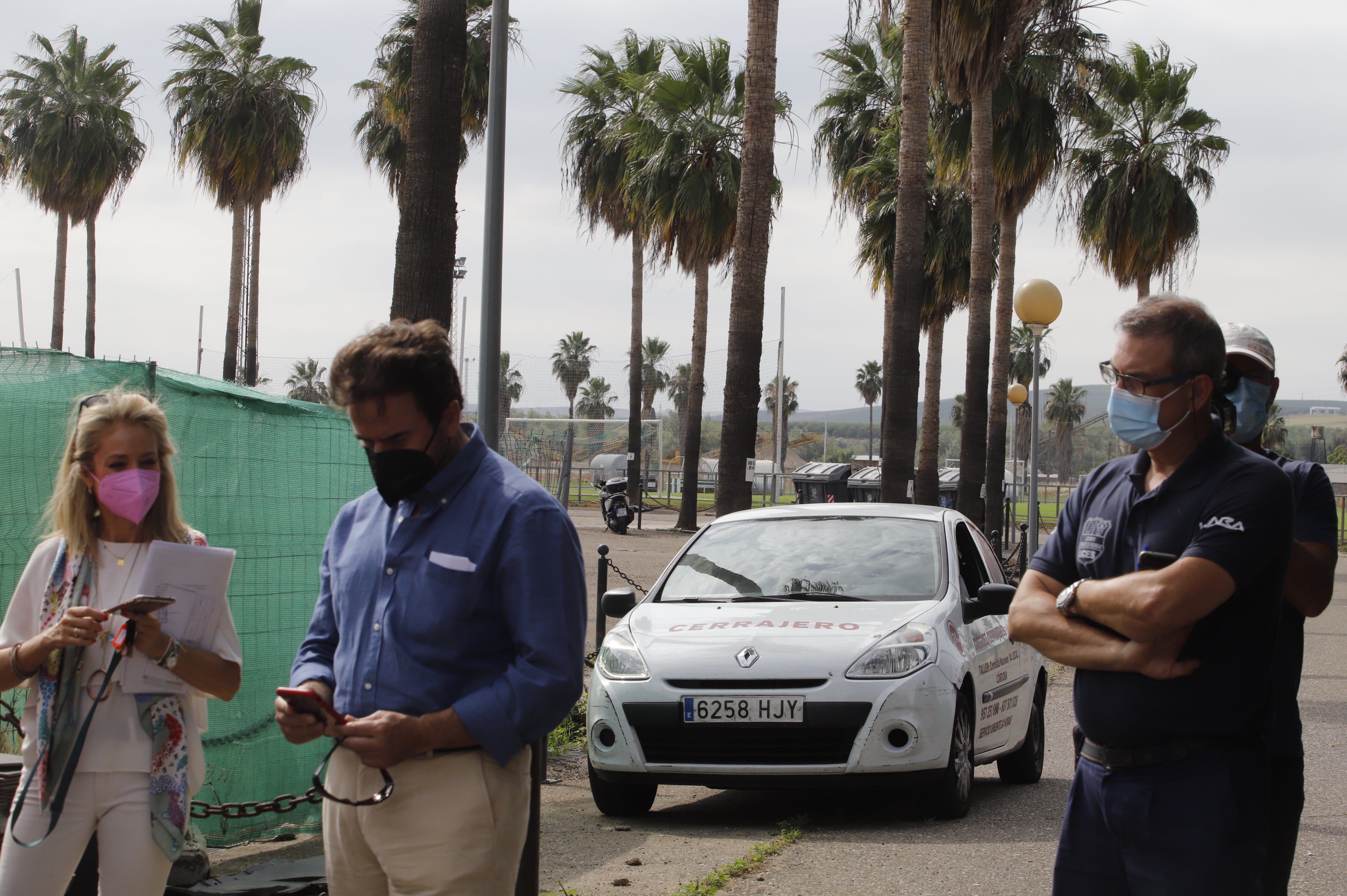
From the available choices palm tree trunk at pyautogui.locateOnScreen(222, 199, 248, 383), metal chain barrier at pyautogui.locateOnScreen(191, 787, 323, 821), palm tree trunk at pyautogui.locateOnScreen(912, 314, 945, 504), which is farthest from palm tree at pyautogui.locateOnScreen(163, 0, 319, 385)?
metal chain barrier at pyautogui.locateOnScreen(191, 787, 323, 821)

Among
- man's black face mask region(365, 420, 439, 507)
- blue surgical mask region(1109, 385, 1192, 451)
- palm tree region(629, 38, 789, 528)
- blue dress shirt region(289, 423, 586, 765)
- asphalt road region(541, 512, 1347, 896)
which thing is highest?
palm tree region(629, 38, 789, 528)

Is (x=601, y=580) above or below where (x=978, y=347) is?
below

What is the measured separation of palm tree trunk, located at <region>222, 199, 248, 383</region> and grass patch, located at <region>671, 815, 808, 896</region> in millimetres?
30283

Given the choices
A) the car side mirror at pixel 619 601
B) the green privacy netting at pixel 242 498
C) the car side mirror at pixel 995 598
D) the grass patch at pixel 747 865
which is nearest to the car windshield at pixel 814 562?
the car side mirror at pixel 619 601

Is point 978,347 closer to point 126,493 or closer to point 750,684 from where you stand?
point 750,684

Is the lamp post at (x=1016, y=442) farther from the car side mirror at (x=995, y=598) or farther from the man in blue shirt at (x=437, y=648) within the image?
the man in blue shirt at (x=437, y=648)

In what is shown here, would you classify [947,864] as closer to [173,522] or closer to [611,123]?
[173,522]

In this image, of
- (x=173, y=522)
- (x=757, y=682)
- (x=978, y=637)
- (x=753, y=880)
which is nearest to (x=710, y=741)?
(x=757, y=682)

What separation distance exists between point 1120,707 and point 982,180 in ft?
64.0

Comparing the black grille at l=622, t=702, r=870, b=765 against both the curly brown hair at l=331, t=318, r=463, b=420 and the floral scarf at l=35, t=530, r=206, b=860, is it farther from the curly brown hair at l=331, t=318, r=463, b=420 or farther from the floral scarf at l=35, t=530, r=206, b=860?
the curly brown hair at l=331, t=318, r=463, b=420

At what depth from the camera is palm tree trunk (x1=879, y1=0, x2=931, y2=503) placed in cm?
1580

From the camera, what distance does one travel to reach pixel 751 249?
13.4 m

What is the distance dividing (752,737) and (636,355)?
3428cm

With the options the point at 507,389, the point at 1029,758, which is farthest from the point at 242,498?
the point at 507,389
